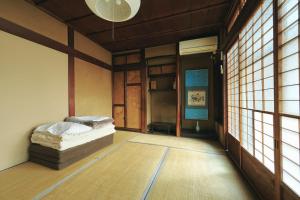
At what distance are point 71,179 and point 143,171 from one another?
3.12 feet

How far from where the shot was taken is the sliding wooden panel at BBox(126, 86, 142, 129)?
413cm

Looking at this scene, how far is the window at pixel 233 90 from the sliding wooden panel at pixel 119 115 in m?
3.11

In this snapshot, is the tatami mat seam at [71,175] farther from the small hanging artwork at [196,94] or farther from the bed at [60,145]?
the small hanging artwork at [196,94]

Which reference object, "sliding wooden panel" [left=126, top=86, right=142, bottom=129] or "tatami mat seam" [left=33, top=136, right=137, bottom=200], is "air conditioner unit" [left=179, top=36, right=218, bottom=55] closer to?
"sliding wooden panel" [left=126, top=86, right=142, bottom=129]

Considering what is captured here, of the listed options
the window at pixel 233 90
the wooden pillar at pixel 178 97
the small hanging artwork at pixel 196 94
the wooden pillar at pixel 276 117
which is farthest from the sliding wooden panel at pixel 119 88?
the wooden pillar at pixel 276 117

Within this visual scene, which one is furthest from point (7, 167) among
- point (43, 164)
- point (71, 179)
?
point (71, 179)

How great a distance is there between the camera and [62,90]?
2742mm

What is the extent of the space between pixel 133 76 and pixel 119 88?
67cm

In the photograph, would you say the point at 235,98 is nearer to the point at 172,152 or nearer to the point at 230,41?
the point at 230,41

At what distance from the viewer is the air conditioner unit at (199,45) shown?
10.5 ft

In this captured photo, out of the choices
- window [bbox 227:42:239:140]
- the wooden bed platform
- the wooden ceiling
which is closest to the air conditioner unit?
the wooden ceiling

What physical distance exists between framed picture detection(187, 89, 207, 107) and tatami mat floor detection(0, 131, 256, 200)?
1468mm

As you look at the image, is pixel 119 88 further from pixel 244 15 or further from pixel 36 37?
pixel 244 15

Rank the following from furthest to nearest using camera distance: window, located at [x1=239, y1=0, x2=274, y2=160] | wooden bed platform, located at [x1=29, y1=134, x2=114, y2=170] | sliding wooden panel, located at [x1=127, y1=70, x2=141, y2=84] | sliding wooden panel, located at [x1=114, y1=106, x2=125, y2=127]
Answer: sliding wooden panel, located at [x1=114, y1=106, x2=125, y2=127], sliding wooden panel, located at [x1=127, y1=70, x2=141, y2=84], wooden bed platform, located at [x1=29, y1=134, x2=114, y2=170], window, located at [x1=239, y1=0, x2=274, y2=160]
